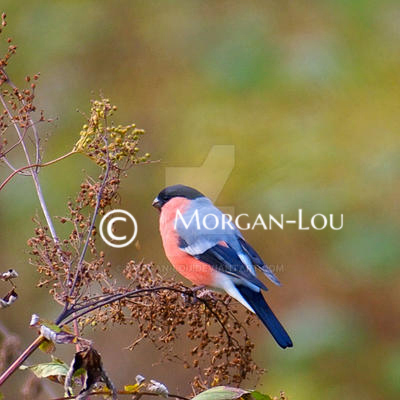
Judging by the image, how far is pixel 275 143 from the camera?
11.0 feet

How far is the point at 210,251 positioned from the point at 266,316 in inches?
12.8

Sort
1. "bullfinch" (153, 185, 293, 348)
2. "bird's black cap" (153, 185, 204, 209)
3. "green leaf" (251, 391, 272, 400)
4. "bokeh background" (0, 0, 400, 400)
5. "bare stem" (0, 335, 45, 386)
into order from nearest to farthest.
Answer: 1. "bare stem" (0, 335, 45, 386)
2. "green leaf" (251, 391, 272, 400)
3. "bullfinch" (153, 185, 293, 348)
4. "bird's black cap" (153, 185, 204, 209)
5. "bokeh background" (0, 0, 400, 400)

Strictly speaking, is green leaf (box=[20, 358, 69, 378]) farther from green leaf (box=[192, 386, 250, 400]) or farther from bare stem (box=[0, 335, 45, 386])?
green leaf (box=[192, 386, 250, 400])

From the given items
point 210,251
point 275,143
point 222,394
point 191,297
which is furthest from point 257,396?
point 275,143

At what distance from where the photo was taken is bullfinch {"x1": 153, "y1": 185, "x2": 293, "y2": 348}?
2.47 m

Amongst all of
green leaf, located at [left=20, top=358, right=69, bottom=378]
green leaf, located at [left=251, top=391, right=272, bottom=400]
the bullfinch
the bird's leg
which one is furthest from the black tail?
green leaf, located at [left=20, top=358, right=69, bottom=378]

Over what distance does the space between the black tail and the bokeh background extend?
1.74 ft

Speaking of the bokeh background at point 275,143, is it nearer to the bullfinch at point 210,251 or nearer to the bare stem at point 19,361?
the bullfinch at point 210,251

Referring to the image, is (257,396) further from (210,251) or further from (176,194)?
(176,194)

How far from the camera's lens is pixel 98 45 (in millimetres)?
4109

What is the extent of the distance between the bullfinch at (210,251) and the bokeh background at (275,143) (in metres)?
0.41

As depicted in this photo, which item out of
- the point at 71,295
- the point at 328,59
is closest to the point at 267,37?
the point at 328,59

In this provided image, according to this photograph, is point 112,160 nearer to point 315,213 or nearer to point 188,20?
point 315,213

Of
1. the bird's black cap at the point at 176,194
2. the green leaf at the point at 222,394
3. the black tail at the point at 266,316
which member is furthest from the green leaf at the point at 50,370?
the bird's black cap at the point at 176,194
